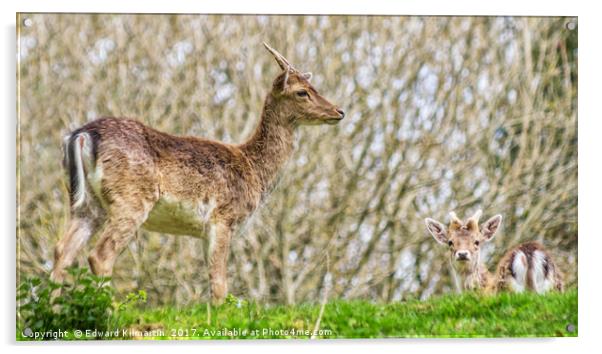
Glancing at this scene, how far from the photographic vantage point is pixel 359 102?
28.2 ft

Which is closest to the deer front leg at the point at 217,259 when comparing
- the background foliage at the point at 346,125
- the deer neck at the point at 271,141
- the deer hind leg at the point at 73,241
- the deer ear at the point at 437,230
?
the background foliage at the point at 346,125

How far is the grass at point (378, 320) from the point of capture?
7.14m

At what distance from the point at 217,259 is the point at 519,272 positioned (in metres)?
2.00

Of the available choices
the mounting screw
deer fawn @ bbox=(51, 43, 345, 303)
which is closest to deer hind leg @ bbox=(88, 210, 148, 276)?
deer fawn @ bbox=(51, 43, 345, 303)

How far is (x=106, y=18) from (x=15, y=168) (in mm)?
1177

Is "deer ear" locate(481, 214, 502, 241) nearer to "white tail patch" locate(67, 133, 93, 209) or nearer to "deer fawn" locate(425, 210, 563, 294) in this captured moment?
"deer fawn" locate(425, 210, 563, 294)

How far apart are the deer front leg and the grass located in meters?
0.10

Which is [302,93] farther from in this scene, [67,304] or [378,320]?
[67,304]

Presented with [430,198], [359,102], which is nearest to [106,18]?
[359,102]

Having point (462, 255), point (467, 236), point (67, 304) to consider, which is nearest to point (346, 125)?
point (467, 236)

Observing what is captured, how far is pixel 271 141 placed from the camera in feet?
25.2

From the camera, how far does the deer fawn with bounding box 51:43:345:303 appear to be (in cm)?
707
